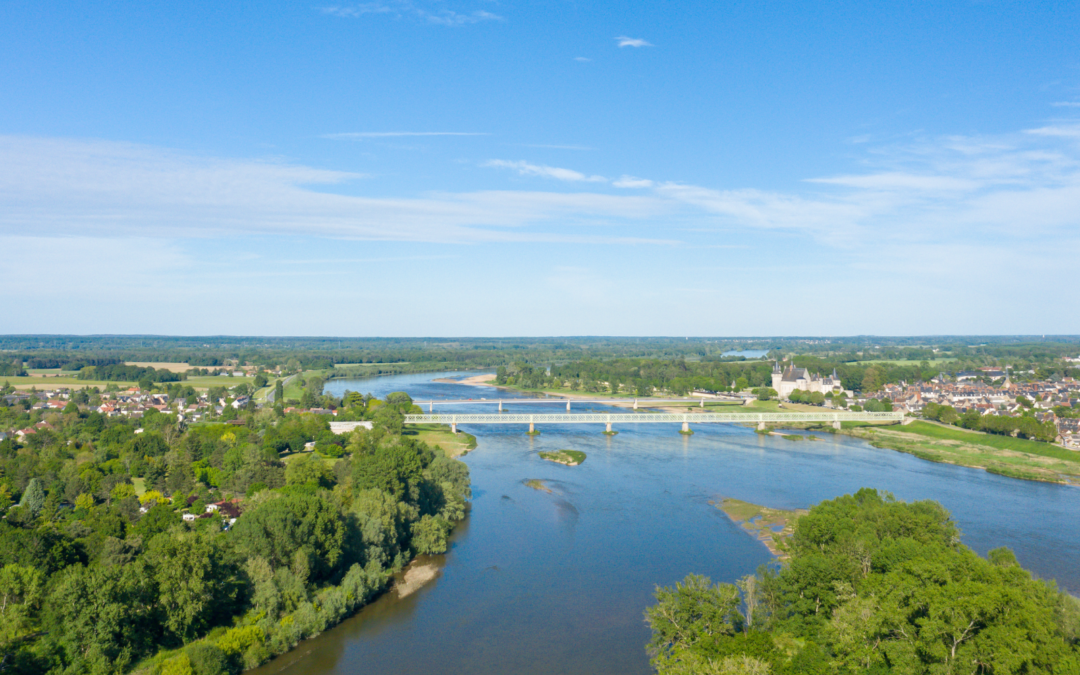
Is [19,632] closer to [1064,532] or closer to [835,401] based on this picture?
[1064,532]

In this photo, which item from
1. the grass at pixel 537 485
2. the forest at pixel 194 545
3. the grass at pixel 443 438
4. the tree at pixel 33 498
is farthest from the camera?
the grass at pixel 443 438

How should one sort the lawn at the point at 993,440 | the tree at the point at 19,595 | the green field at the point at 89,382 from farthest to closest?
the green field at the point at 89,382, the lawn at the point at 993,440, the tree at the point at 19,595

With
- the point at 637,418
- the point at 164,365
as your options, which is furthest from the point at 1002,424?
the point at 164,365

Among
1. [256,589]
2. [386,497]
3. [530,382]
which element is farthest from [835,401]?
[256,589]

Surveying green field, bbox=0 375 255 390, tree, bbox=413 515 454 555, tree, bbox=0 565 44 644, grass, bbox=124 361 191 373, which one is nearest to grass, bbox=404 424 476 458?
tree, bbox=413 515 454 555

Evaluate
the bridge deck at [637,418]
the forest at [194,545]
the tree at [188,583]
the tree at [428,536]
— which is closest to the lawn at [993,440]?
the bridge deck at [637,418]

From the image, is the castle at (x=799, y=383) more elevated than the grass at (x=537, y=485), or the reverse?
the castle at (x=799, y=383)

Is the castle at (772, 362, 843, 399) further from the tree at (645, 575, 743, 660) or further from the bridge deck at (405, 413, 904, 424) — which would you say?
the tree at (645, 575, 743, 660)

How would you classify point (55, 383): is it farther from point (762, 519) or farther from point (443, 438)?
point (762, 519)

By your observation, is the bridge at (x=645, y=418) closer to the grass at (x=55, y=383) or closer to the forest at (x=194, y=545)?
the forest at (x=194, y=545)
